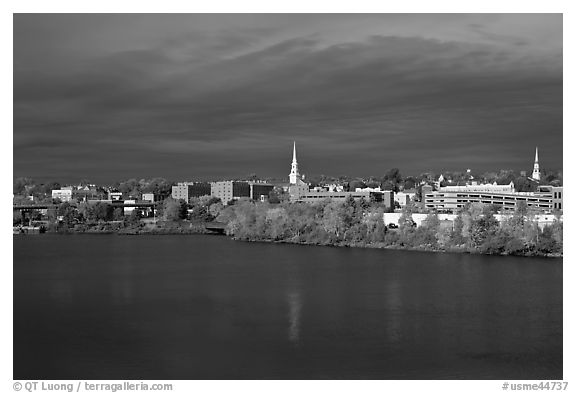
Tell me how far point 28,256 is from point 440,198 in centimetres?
1281

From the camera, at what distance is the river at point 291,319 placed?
4.38m

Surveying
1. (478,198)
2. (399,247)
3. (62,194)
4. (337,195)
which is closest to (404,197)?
(337,195)

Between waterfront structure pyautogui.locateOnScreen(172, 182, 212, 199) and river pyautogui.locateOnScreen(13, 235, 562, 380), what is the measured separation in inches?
777

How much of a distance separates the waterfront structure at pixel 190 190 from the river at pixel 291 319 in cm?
1973

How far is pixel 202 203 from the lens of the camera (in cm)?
2362

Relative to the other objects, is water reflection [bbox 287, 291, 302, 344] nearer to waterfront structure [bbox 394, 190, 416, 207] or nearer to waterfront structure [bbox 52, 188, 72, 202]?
waterfront structure [bbox 394, 190, 416, 207]

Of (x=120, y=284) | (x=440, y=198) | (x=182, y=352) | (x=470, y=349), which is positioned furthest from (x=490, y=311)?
(x=440, y=198)

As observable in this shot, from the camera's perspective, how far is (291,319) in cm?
559

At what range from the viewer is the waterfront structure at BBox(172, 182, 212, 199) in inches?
1146

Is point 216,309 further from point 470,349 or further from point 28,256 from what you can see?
point 28,256

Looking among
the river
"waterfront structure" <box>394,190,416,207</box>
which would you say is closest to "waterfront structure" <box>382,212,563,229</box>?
the river

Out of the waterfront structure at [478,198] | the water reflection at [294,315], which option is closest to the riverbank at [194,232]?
the water reflection at [294,315]

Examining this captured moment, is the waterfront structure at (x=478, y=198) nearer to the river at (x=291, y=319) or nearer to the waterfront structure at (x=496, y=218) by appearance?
the waterfront structure at (x=496, y=218)

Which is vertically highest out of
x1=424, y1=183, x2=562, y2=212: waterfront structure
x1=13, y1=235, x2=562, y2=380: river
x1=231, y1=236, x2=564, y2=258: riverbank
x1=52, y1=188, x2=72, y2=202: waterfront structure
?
x1=52, y1=188, x2=72, y2=202: waterfront structure
